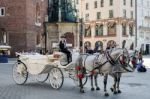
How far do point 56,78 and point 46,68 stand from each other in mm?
1378

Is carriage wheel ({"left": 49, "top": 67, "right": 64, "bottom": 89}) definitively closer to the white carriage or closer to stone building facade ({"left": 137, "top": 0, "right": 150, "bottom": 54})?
the white carriage

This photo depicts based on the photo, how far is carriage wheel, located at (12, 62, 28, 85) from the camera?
19.6 metres

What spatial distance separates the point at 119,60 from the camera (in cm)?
1566

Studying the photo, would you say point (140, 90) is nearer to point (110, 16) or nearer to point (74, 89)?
point (74, 89)

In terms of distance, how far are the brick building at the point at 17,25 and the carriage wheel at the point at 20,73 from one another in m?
35.5

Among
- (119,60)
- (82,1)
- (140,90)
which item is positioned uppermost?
(82,1)

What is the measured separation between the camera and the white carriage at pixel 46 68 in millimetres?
17578

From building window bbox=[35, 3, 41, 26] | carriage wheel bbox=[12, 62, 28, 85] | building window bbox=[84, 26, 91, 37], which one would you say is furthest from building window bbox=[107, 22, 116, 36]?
carriage wheel bbox=[12, 62, 28, 85]

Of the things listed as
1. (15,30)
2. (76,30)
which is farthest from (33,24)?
(76,30)

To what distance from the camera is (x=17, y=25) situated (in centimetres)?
5619

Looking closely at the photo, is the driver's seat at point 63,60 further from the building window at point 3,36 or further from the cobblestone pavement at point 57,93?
the building window at point 3,36

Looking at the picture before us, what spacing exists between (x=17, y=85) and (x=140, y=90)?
17.7 ft

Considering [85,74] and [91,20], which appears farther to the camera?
[91,20]

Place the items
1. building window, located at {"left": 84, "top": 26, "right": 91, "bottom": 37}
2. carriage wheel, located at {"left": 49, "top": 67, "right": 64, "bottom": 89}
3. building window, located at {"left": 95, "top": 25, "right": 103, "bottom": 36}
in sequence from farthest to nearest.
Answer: building window, located at {"left": 84, "top": 26, "right": 91, "bottom": 37} → building window, located at {"left": 95, "top": 25, "right": 103, "bottom": 36} → carriage wheel, located at {"left": 49, "top": 67, "right": 64, "bottom": 89}
